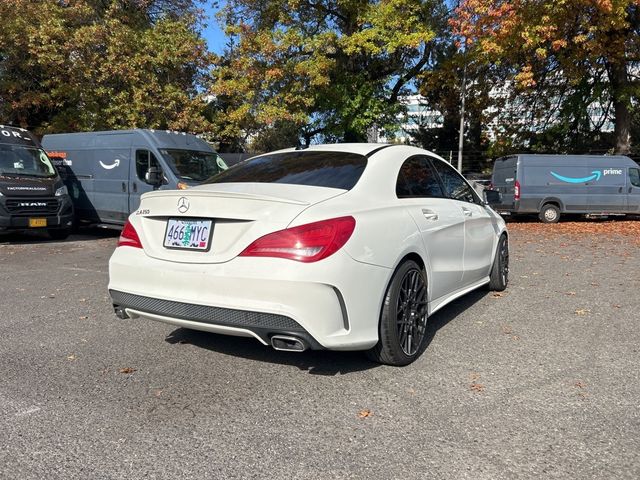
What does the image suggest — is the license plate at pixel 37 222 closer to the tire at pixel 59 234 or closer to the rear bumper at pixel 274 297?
the tire at pixel 59 234

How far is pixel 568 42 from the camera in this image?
1816cm

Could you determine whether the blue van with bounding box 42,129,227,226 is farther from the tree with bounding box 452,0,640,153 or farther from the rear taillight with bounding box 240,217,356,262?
the tree with bounding box 452,0,640,153

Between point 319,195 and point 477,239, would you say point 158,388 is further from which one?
point 477,239

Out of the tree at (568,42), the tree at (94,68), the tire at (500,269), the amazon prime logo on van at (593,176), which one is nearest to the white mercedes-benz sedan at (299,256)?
the tire at (500,269)

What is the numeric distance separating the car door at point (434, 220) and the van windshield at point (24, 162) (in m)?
9.43

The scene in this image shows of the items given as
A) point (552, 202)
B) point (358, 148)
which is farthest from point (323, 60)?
point (358, 148)

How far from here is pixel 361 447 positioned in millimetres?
2693

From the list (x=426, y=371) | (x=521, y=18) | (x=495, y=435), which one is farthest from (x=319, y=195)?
(x=521, y=18)

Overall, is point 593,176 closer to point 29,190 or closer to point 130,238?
point 29,190

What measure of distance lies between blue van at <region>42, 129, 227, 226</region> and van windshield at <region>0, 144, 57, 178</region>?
0.96 m

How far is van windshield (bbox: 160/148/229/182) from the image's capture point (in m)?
10.8

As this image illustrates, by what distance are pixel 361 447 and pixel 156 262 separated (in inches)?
69.6

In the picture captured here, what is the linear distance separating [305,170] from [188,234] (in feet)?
3.49

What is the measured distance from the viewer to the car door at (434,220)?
4.07m
